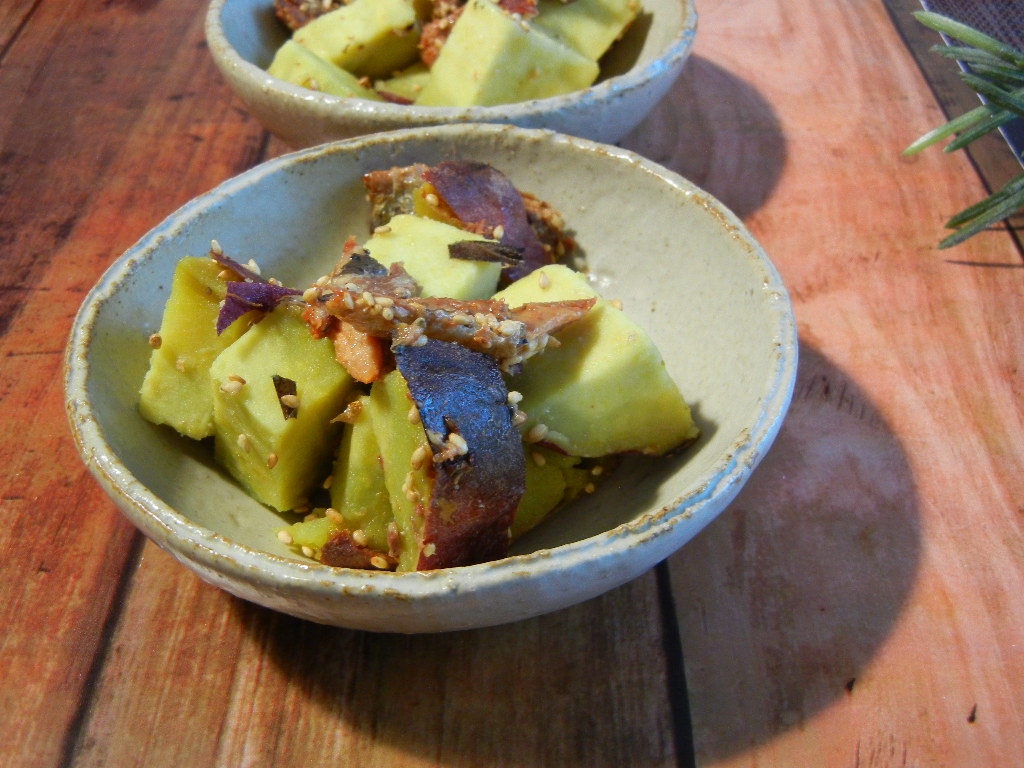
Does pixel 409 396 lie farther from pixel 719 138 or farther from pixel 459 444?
pixel 719 138

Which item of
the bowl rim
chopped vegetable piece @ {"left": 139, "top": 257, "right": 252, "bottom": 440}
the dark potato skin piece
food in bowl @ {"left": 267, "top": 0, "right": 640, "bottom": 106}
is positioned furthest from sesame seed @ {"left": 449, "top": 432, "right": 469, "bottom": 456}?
food in bowl @ {"left": 267, "top": 0, "right": 640, "bottom": 106}

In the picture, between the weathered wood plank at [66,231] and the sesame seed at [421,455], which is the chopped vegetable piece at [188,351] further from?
the sesame seed at [421,455]

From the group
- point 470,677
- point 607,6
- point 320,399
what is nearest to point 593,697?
point 470,677

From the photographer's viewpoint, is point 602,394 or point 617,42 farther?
point 617,42

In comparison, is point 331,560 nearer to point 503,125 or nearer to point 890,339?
point 503,125

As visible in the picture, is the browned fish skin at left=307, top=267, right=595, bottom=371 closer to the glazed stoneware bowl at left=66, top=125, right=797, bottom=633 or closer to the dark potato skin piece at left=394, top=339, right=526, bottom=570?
the dark potato skin piece at left=394, top=339, right=526, bottom=570


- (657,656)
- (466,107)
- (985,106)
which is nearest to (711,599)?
(657,656)
